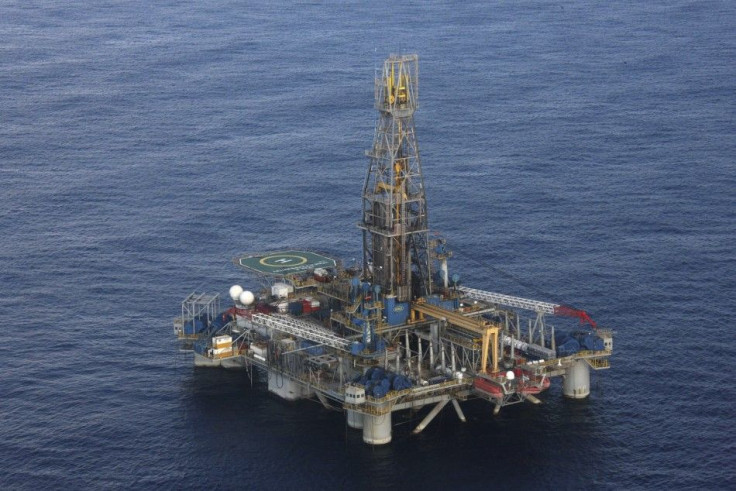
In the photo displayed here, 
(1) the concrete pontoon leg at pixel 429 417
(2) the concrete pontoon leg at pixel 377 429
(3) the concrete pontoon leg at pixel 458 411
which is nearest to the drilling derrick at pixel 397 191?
(3) the concrete pontoon leg at pixel 458 411

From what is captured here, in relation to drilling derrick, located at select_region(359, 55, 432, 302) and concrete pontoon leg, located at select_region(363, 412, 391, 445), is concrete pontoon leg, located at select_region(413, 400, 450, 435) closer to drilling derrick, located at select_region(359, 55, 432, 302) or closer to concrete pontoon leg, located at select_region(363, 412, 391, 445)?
concrete pontoon leg, located at select_region(363, 412, 391, 445)

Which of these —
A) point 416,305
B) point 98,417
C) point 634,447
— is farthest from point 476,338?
point 98,417

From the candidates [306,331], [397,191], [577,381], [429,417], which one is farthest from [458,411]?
[397,191]

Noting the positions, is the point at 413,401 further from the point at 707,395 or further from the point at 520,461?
the point at 707,395

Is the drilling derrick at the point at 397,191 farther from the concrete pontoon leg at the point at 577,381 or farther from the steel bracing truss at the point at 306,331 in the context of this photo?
the concrete pontoon leg at the point at 577,381

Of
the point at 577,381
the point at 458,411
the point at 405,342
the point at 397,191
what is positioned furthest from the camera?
the point at 405,342

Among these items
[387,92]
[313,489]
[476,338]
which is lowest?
[313,489]

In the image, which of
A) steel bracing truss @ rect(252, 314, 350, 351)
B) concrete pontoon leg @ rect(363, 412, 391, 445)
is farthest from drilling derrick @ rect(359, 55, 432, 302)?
concrete pontoon leg @ rect(363, 412, 391, 445)

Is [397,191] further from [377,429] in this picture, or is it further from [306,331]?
[377,429]
